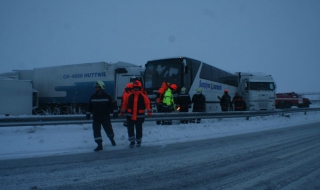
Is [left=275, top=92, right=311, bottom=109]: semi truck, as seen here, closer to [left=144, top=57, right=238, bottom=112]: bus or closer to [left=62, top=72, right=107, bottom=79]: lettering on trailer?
[left=144, top=57, right=238, bottom=112]: bus

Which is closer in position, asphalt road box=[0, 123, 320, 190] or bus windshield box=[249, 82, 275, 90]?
asphalt road box=[0, 123, 320, 190]

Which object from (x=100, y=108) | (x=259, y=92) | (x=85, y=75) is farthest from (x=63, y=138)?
(x=259, y=92)

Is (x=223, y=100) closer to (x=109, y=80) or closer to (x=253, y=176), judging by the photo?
(x=109, y=80)

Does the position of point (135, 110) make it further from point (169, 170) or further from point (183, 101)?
point (183, 101)

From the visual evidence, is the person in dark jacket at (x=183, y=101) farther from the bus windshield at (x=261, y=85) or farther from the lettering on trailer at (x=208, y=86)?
the bus windshield at (x=261, y=85)

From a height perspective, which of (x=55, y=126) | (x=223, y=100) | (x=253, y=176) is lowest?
(x=253, y=176)

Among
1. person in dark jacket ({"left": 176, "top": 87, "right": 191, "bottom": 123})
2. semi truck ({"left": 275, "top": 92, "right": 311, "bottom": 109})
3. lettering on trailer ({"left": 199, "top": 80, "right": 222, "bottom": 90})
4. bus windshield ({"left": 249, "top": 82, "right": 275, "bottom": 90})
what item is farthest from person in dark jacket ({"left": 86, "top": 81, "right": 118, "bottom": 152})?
semi truck ({"left": 275, "top": 92, "right": 311, "bottom": 109})

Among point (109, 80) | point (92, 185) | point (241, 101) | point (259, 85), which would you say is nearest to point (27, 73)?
point (109, 80)

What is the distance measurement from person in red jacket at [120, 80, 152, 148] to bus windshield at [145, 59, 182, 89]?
636cm

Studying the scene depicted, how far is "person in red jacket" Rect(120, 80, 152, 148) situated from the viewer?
6531 mm

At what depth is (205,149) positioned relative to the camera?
625cm

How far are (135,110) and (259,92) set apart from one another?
692 inches

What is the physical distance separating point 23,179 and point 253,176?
3.56 metres

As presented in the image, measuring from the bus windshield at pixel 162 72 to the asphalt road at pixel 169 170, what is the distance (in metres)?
7.38
